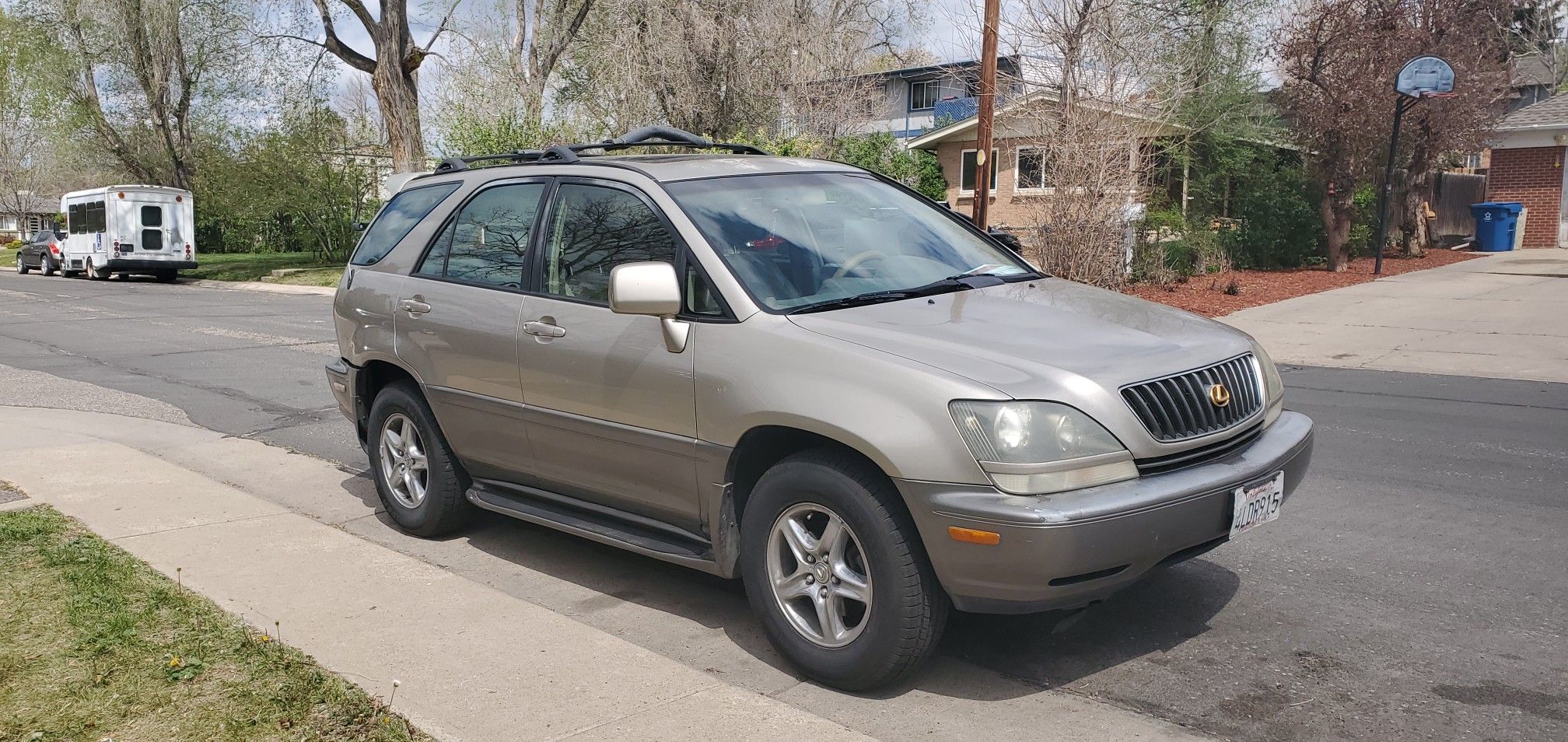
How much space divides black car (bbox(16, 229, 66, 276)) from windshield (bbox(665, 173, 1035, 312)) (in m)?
38.8

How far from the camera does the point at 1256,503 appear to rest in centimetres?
404

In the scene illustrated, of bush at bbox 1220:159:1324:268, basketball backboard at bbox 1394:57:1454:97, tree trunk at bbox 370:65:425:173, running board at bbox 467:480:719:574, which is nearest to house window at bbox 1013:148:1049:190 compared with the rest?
bush at bbox 1220:159:1324:268

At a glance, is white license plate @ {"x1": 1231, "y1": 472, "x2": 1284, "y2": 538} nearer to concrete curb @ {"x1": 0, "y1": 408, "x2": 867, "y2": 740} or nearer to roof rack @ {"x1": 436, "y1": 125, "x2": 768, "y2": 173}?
concrete curb @ {"x1": 0, "y1": 408, "x2": 867, "y2": 740}

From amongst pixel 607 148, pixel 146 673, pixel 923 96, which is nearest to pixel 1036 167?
pixel 607 148

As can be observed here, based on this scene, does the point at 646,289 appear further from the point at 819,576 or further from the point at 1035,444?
the point at 1035,444

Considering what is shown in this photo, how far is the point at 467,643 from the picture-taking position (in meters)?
4.36

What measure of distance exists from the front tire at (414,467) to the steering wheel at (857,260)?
7.33ft

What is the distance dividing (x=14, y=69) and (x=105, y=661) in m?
65.4

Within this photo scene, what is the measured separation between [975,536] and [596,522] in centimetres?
191

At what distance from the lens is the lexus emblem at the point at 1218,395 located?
4.00m

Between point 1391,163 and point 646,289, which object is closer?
point 646,289

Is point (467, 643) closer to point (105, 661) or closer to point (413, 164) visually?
point (105, 661)

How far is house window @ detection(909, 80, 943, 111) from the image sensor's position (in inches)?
2040

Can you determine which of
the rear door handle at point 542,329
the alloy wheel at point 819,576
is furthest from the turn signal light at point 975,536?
the rear door handle at point 542,329
